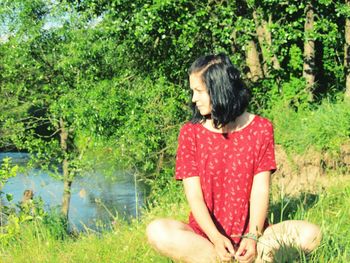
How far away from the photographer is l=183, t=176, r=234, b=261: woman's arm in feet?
10.1

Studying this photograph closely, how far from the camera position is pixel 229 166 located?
11.0 feet

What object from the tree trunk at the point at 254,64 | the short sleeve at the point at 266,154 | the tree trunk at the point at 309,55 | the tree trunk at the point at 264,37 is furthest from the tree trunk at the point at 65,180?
the short sleeve at the point at 266,154

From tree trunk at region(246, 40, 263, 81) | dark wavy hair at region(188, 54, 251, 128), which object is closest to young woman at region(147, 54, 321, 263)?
dark wavy hair at region(188, 54, 251, 128)

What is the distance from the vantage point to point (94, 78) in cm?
1280

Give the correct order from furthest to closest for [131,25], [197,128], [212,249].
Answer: [131,25]
[197,128]
[212,249]

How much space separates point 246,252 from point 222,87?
36.5 inches

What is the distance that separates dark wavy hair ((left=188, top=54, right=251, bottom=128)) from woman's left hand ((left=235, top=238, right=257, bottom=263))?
0.70 m

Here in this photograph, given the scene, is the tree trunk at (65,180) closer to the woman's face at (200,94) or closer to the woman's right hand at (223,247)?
the woman's face at (200,94)

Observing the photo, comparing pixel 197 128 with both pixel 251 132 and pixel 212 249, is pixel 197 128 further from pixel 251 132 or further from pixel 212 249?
pixel 212 249

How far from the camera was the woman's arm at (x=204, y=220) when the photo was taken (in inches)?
121

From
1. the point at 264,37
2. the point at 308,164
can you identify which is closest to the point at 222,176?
the point at 308,164

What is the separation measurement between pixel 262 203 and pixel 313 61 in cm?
794

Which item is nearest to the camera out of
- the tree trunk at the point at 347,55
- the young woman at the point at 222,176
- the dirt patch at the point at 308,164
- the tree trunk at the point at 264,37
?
the young woman at the point at 222,176

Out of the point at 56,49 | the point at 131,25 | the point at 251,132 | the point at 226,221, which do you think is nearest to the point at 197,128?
the point at 251,132
